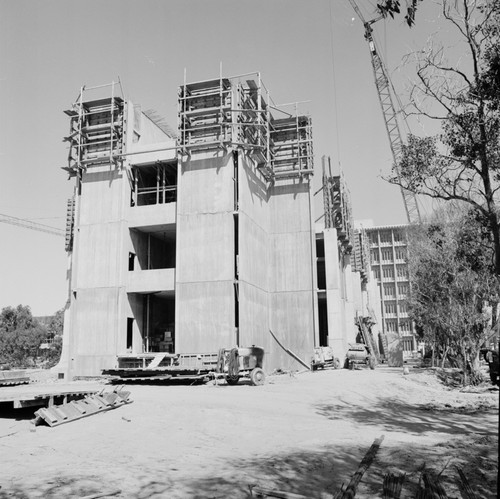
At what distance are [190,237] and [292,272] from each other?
1045 centimetres


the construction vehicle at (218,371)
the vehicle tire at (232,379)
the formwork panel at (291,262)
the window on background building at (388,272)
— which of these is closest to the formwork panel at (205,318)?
the construction vehicle at (218,371)

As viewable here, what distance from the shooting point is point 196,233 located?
36.8 metres

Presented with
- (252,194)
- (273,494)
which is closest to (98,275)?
(252,194)

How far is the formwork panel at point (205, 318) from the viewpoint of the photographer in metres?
35.0

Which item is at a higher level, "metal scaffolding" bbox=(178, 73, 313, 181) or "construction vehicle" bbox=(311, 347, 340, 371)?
"metal scaffolding" bbox=(178, 73, 313, 181)

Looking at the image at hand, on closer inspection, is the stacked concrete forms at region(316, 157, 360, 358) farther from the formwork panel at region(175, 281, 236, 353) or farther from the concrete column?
the formwork panel at region(175, 281, 236, 353)

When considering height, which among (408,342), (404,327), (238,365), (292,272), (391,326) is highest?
(292,272)

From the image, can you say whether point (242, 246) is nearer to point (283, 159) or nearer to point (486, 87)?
point (283, 159)

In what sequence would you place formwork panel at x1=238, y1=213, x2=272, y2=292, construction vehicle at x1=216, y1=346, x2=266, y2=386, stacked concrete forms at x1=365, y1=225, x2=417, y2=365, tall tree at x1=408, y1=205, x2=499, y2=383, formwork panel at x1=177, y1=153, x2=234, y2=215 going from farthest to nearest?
stacked concrete forms at x1=365, y1=225, x2=417, y2=365 < formwork panel at x1=177, y1=153, x2=234, y2=215 < formwork panel at x1=238, y1=213, x2=272, y2=292 < tall tree at x1=408, y1=205, x2=499, y2=383 < construction vehicle at x1=216, y1=346, x2=266, y2=386

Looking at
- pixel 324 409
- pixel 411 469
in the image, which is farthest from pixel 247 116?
pixel 411 469

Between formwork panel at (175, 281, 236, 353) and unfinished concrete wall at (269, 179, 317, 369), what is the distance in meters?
7.93

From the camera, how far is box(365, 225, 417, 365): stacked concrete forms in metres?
123

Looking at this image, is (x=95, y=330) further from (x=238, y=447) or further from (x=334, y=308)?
(x=238, y=447)

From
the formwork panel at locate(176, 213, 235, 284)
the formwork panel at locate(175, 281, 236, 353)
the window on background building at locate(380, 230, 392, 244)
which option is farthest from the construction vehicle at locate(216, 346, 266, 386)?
the window on background building at locate(380, 230, 392, 244)
